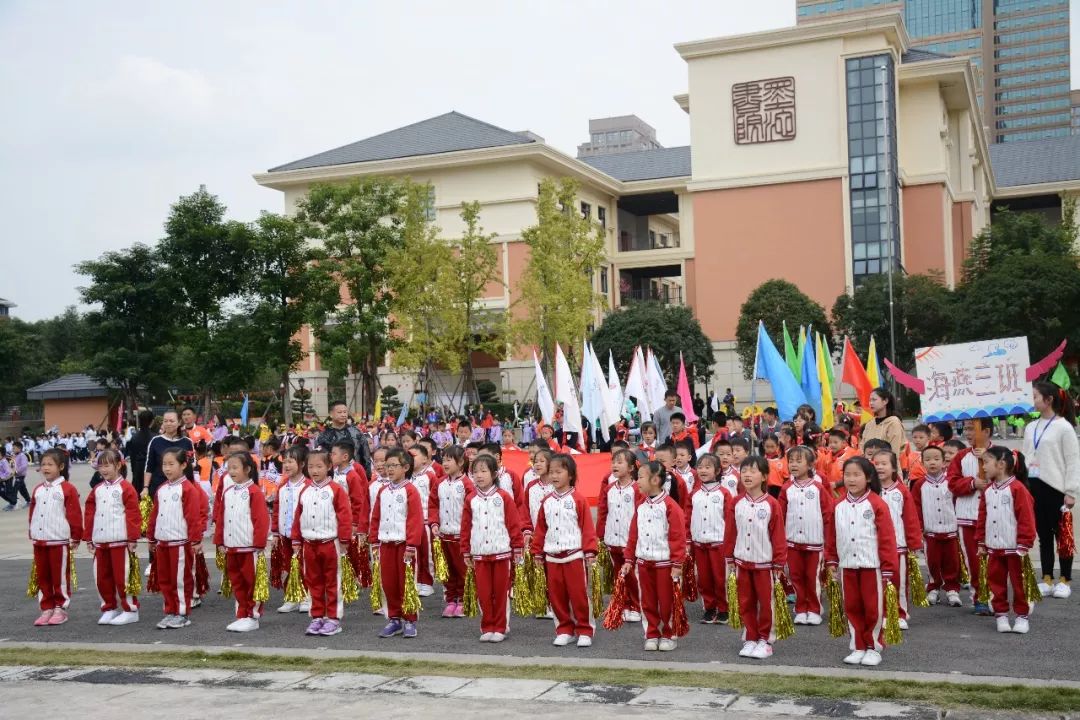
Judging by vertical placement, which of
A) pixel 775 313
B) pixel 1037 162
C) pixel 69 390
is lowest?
pixel 69 390

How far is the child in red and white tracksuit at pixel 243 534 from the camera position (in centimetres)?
1022

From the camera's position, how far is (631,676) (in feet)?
26.0

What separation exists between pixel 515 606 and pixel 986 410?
6384 millimetres

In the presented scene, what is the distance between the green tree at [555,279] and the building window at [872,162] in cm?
1638

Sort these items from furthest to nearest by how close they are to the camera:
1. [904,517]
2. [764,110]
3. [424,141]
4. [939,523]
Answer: [424,141] < [764,110] < [939,523] < [904,517]

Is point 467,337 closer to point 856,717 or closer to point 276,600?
point 276,600

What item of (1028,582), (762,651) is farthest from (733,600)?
(1028,582)

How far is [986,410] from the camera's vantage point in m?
12.9

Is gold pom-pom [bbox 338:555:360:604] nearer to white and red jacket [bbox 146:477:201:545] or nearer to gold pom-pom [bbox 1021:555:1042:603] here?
white and red jacket [bbox 146:477:201:545]

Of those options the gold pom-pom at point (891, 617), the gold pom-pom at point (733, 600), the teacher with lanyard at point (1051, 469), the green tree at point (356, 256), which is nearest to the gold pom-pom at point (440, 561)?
the gold pom-pom at point (733, 600)

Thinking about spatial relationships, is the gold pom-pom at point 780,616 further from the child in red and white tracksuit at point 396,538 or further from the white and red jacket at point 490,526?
the child in red and white tracksuit at point 396,538

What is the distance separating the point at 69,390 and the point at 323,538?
168 ft

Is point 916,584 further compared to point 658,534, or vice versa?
point 916,584

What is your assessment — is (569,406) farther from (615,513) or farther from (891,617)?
(891,617)
